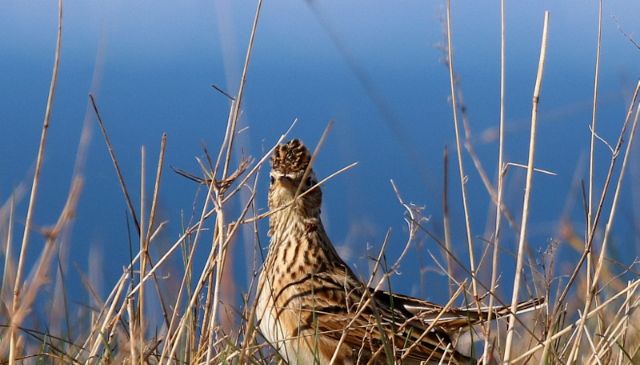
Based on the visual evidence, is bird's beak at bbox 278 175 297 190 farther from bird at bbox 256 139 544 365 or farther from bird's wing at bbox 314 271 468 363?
bird's wing at bbox 314 271 468 363

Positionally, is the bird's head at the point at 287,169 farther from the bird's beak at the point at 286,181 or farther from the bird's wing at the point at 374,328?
the bird's wing at the point at 374,328

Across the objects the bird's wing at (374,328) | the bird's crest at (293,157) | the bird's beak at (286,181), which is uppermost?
the bird's crest at (293,157)

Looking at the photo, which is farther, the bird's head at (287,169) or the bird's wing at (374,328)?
the bird's head at (287,169)

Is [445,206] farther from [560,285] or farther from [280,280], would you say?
[280,280]

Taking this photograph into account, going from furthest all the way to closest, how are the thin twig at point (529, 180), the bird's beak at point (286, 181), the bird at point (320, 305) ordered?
1. the bird's beak at point (286, 181)
2. the bird at point (320, 305)
3. the thin twig at point (529, 180)

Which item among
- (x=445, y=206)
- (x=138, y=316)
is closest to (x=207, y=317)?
(x=138, y=316)

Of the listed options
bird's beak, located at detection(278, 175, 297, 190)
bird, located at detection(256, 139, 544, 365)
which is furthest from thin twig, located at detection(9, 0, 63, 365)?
bird's beak, located at detection(278, 175, 297, 190)

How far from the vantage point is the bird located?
363 cm

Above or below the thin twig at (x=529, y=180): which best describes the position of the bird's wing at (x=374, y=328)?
below

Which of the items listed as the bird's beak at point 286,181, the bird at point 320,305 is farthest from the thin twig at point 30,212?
the bird's beak at point 286,181

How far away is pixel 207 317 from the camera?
3275 mm

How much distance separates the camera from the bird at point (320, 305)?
11.9ft

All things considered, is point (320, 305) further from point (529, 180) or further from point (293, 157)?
point (529, 180)

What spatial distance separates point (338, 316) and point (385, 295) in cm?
48
